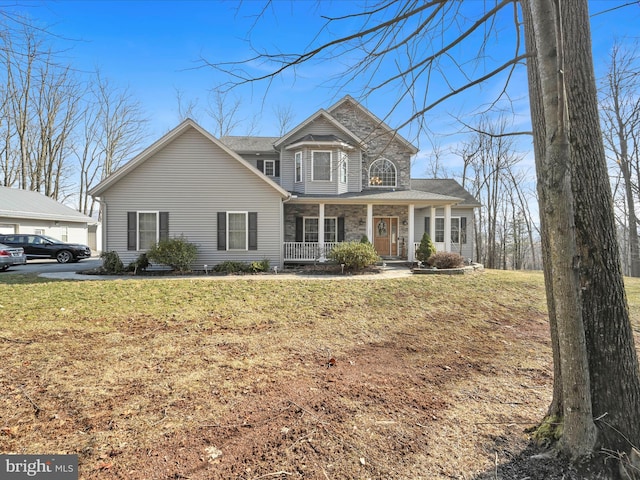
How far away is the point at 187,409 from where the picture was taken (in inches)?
117

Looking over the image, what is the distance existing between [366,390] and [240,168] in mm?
11133

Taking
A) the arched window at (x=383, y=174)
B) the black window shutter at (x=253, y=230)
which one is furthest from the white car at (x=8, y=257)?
the arched window at (x=383, y=174)

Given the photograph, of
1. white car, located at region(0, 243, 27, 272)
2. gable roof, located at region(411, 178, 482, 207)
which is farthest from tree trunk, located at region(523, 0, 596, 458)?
white car, located at region(0, 243, 27, 272)

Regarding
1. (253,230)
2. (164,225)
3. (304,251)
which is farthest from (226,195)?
(304,251)

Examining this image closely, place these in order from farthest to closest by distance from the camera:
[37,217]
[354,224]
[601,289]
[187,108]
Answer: [187,108] < [37,217] < [354,224] < [601,289]

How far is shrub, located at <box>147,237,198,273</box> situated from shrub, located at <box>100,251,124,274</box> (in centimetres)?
114

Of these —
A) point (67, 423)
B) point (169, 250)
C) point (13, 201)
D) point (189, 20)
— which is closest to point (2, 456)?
point (67, 423)

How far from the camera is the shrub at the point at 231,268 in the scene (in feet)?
39.6

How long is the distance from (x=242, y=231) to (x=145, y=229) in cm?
387

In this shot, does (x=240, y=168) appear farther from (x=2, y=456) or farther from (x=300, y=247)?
(x=2, y=456)

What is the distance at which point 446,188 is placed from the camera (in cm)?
1830

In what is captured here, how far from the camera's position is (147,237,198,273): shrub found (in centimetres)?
1156

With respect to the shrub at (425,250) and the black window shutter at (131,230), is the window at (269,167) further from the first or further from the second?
the shrub at (425,250)

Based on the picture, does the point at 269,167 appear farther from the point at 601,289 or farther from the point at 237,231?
the point at 601,289
